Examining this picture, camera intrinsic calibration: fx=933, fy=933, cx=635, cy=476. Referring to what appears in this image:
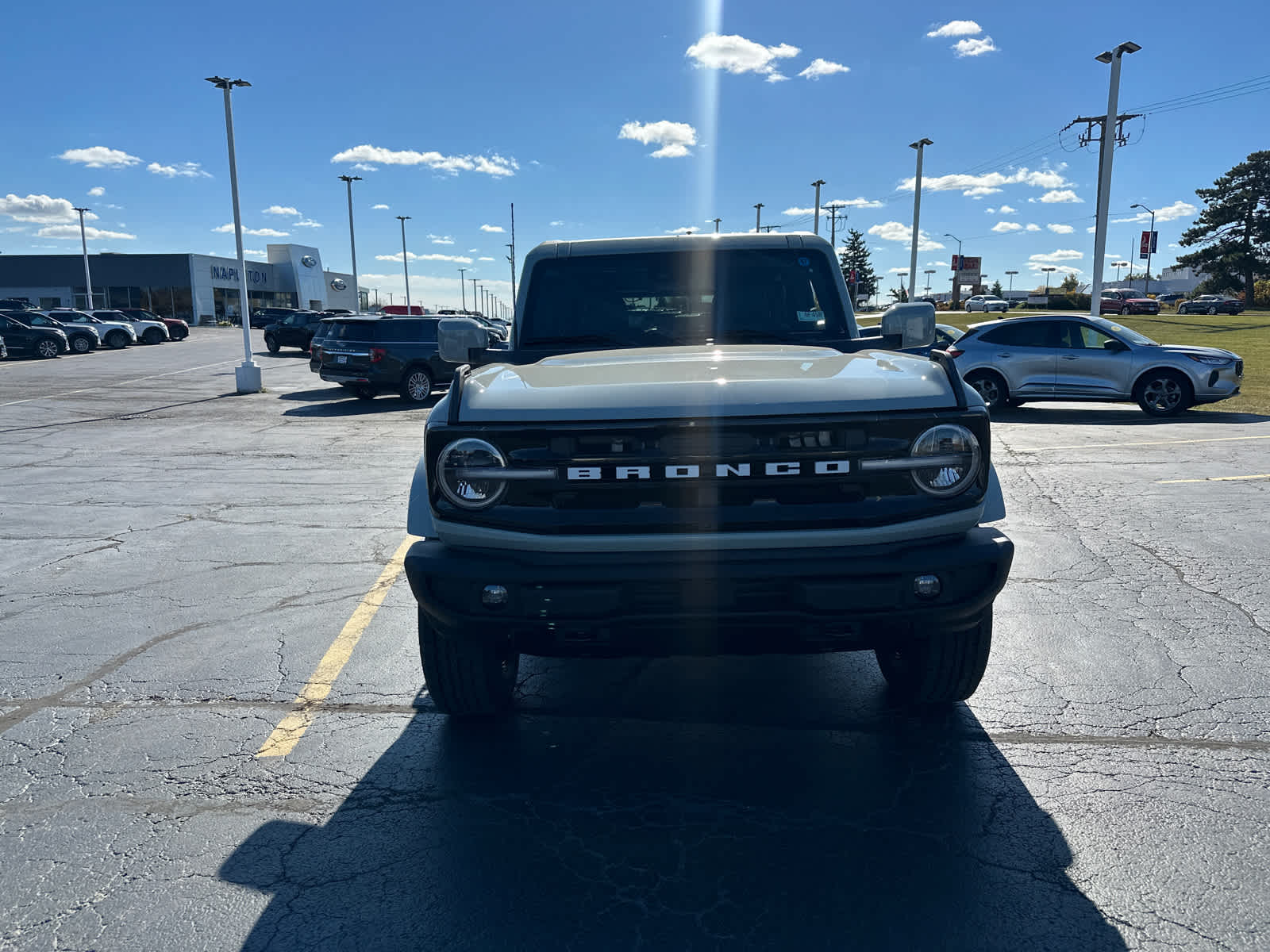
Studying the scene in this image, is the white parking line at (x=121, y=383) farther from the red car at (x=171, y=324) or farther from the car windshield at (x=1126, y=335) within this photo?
the car windshield at (x=1126, y=335)

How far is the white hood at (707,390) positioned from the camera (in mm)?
2932

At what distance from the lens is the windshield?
4531mm

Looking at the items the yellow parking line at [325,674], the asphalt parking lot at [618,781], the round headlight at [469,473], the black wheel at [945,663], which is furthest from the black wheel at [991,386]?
the round headlight at [469,473]

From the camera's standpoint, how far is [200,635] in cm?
487

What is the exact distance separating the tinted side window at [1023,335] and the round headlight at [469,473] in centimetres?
1370

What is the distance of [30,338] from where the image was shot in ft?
108

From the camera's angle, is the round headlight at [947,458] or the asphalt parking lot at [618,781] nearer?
the asphalt parking lot at [618,781]

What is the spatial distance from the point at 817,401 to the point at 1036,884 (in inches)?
60.1

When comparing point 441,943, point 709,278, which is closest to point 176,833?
point 441,943

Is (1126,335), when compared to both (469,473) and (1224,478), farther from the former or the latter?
(469,473)

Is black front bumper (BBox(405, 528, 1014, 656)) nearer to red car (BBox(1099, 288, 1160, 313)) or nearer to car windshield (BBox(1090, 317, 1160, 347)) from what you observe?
car windshield (BBox(1090, 317, 1160, 347))

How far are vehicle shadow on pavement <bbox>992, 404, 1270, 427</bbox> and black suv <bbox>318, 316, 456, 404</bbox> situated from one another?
1093 centimetres

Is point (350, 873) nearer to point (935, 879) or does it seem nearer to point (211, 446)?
point (935, 879)

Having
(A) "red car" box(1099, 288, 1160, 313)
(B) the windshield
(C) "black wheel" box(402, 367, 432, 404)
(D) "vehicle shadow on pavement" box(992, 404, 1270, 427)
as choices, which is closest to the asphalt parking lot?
(B) the windshield
